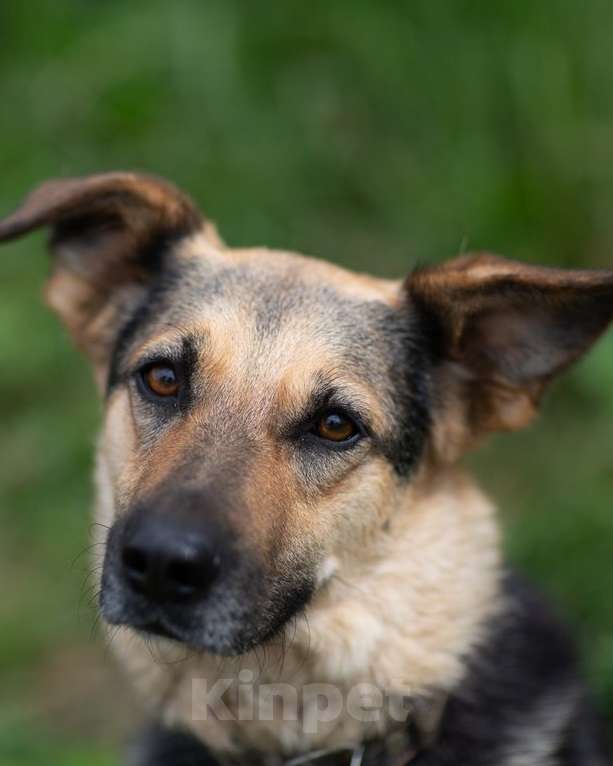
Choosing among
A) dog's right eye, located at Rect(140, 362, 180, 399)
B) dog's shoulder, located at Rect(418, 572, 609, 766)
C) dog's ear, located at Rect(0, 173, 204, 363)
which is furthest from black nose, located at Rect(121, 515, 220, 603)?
dog's ear, located at Rect(0, 173, 204, 363)

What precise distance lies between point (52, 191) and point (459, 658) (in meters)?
2.32

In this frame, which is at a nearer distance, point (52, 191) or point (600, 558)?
point (52, 191)

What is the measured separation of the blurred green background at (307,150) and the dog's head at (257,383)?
243 cm

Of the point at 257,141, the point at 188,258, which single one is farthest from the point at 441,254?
the point at 188,258

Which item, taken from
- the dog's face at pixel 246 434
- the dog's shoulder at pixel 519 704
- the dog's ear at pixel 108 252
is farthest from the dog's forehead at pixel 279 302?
the dog's shoulder at pixel 519 704

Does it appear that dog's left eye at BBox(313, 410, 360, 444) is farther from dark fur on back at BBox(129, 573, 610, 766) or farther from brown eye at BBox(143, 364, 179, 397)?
dark fur on back at BBox(129, 573, 610, 766)

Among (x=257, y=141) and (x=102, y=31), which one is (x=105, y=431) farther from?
(x=102, y=31)

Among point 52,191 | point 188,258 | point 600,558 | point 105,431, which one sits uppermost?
point 52,191

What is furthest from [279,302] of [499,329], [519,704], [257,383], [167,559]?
[519,704]

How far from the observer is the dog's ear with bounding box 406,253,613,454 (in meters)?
3.76

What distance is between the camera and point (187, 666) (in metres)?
3.91

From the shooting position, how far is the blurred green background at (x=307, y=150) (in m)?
6.82

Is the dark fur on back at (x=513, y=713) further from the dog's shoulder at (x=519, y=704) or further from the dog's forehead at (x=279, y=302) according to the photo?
the dog's forehead at (x=279, y=302)

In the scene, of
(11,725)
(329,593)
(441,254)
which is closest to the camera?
(329,593)
